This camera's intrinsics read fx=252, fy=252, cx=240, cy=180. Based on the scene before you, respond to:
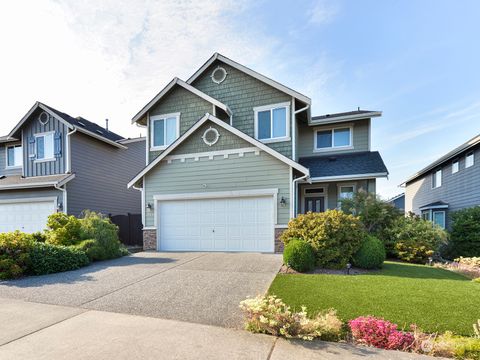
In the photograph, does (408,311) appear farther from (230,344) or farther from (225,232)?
(225,232)

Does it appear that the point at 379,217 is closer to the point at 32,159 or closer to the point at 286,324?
the point at 286,324

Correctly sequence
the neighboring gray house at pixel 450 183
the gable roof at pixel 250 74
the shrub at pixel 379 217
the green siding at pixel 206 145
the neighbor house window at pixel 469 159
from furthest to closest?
the neighbor house window at pixel 469 159 → the neighboring gray house at pixel 450 183 → the gable roof at pixel 250 74 → the green siding at pixel 206 145 → the shrub at pixel 379 217

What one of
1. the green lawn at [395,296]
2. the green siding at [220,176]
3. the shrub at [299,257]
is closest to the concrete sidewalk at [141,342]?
the green lawn at [395,296]

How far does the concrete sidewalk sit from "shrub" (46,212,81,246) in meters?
5.54

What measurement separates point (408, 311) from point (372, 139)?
10726 millimetres

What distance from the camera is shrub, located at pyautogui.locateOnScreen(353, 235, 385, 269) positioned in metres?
7.31

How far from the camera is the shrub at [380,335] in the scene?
334 centimetres

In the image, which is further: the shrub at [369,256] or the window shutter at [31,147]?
the window shutter at [31,147]

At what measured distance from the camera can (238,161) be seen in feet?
34.5

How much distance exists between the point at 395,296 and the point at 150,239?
957 centimetres

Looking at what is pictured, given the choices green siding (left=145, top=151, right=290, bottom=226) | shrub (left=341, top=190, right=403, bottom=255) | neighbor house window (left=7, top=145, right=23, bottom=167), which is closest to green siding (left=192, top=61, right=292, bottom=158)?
green siding (left=145, top=151, right=290, bottom=226)

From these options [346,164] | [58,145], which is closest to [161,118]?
[58,145]

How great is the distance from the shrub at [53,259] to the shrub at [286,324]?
22.6 feet

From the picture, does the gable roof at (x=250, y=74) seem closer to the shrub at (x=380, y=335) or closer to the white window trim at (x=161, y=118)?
→ the white window trim at (x=161, y=118)
